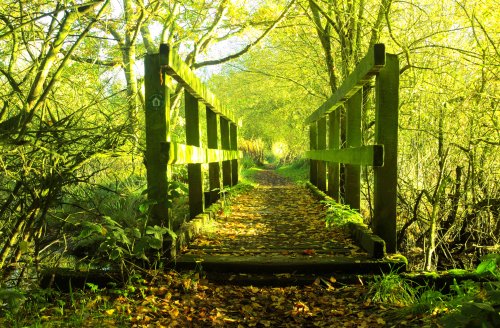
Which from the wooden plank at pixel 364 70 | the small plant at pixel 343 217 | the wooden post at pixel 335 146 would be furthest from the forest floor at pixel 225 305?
the wooden post at pixel 335 146

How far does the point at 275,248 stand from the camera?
15.7 ft

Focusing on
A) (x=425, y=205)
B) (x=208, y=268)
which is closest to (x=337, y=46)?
(x=425, y=205)

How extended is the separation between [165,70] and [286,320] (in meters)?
2.30

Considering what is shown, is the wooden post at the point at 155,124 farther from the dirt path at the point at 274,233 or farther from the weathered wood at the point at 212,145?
the weathered wood at the point at 212,145

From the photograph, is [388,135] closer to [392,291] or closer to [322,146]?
[392,291]

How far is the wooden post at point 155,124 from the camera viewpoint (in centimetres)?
400

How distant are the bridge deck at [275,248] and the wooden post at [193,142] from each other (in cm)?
39

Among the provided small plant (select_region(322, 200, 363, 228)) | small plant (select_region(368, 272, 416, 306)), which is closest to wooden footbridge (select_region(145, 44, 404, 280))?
small plant (select_region(322, 200, 363, 228))

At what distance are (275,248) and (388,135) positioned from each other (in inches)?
64.5

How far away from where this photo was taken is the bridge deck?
3932 mm

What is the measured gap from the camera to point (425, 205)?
245 inches

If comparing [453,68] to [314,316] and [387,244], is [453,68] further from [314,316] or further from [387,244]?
[314,316]

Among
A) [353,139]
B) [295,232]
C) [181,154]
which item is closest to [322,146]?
[353,139]

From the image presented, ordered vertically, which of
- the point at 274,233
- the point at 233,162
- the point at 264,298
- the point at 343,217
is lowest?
the point at 264,298
